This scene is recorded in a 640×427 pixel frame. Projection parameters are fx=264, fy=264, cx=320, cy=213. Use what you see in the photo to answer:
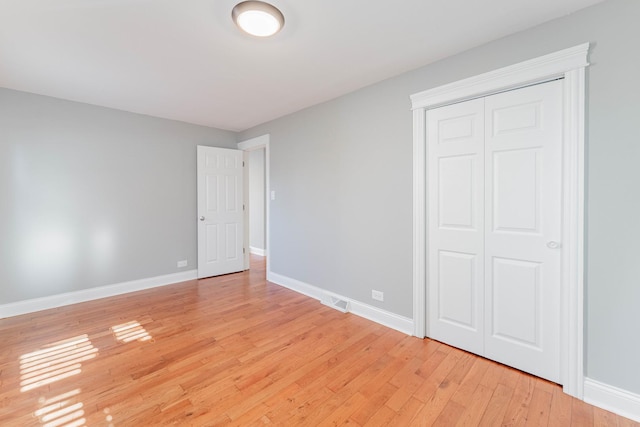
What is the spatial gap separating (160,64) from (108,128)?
1810mm

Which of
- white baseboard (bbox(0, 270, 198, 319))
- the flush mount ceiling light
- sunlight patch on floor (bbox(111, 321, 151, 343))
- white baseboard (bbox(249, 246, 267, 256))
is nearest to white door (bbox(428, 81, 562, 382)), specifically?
the flush mount ceiling light

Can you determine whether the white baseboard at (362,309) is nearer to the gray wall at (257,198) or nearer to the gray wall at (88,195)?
the gray wall at (88,195)

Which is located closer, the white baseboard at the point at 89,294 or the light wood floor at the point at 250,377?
the light wood floor at the point at 250,377

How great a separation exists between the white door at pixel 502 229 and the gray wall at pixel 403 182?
197 mm

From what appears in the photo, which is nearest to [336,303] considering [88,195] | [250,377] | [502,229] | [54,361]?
[250,377]

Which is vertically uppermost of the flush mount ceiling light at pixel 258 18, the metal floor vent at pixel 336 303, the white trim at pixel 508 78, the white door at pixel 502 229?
the flush mount ceiling light at pixel 258 18

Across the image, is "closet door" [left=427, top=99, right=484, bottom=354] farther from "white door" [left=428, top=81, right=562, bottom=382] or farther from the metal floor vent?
the metal floor vent

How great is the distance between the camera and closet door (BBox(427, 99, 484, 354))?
7.07 feet

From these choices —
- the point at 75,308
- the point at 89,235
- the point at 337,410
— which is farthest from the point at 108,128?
the point at 337,410

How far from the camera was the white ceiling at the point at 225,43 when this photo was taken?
5.56ft

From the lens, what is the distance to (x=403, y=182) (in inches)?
101

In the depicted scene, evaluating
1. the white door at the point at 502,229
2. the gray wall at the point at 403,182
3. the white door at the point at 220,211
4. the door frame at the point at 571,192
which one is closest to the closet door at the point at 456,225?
the white door at the point at 502,229

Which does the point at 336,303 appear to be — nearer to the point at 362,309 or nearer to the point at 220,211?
the point at 362,309

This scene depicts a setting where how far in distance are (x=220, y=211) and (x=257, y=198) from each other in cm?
203
